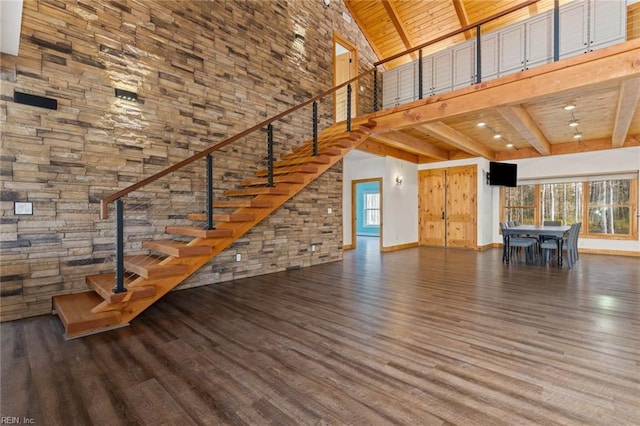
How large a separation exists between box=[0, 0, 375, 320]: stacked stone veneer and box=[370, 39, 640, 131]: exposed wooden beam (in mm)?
2455

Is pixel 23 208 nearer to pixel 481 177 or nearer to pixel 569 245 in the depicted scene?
pixel 569 245

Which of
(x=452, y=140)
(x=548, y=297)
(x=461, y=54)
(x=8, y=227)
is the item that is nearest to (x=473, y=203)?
(x=452, y=140)

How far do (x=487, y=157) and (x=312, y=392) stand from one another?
361 inches

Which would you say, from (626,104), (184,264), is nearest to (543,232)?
(626,104)

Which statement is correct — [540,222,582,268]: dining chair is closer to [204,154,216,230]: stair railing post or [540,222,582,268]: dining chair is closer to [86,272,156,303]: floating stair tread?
[204,154,216,230]: stair railing post

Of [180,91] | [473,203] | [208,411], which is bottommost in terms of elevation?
[208,411]

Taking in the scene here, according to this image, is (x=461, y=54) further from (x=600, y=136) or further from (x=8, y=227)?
(x=8, y=227)

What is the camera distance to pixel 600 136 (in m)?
7.64

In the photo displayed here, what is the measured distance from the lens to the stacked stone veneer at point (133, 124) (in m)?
3.29

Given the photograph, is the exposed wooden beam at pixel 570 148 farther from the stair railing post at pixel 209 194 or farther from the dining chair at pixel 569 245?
the stair railing post at pixel 209 194

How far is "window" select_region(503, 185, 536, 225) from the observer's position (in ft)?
30.5

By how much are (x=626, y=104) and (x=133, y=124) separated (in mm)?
7264

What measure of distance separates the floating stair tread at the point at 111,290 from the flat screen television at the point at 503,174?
30.4ft

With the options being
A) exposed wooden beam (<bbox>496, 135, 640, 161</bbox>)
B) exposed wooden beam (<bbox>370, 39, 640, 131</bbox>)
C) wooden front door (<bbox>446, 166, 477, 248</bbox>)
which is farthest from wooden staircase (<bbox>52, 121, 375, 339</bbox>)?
exposed wooden beam (<bbox>496, 135, 640, 161</bbox>)
